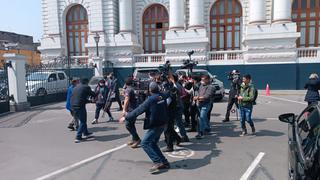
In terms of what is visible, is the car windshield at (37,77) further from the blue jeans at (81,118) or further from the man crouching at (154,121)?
the man crouching at (154,121)

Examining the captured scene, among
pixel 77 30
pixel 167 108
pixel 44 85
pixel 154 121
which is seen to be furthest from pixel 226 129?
pixel 77 30

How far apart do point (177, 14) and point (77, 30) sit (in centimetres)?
1087

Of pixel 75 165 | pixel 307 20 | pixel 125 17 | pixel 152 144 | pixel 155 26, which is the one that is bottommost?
pixel 75 165

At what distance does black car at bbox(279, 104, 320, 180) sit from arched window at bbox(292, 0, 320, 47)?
2405cm

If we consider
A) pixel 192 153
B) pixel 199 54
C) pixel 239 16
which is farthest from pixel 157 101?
pixel 239 16

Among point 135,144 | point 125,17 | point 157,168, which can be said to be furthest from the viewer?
point 125,17

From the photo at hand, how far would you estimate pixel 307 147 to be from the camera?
2.92 m

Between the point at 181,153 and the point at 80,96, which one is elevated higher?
the point at 80,96

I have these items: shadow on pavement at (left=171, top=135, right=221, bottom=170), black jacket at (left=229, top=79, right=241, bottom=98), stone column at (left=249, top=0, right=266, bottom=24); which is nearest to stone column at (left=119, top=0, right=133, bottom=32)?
stone column at (left=249, top=0, right=266, bottom=24)

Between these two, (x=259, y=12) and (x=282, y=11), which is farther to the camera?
(x=259, y=12)

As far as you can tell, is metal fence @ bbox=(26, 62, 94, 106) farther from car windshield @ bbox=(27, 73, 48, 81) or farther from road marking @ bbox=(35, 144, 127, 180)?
road marking @ bbox=(35, 144, 127, 180)

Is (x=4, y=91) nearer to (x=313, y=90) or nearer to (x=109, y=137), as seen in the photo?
(x=109, y=137)

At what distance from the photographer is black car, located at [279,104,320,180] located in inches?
102

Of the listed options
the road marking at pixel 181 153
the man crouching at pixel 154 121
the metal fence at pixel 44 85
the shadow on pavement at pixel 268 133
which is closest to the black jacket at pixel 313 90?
the shadow on pavement at pixel 268 133
